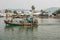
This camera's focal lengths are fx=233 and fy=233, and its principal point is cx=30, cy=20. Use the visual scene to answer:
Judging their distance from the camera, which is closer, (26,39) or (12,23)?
(26,39)

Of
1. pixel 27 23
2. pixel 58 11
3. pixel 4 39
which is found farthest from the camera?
pixel 58 11

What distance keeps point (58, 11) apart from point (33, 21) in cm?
1766

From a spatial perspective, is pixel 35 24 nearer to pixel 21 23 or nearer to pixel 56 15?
pixel 21 23

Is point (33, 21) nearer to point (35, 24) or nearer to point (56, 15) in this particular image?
point (35, 24)

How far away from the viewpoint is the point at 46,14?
33531 mm

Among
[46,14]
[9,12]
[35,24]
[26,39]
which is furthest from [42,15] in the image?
[26,39]

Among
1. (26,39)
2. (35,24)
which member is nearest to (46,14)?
(35,24)

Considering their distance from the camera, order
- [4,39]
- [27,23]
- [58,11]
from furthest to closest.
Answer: [58,11]
[27,23]
[4,39]

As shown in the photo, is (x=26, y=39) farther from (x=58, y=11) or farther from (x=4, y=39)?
(x=58, y=11)

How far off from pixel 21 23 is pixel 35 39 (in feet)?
20.7

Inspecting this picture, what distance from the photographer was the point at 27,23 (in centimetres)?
1484

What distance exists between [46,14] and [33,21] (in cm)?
1851

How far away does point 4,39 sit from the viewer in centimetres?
871

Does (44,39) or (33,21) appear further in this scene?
(33,21)
